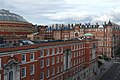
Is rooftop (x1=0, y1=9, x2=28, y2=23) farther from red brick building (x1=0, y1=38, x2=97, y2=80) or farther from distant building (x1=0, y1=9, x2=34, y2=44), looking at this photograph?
red brick building (x1=0, y1=38, x2=97, y2=80)

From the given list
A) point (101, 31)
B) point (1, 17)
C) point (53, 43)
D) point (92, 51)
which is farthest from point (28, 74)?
point (101, 31)

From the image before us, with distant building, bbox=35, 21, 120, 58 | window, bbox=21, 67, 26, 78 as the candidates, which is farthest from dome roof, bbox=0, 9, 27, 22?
distant building, bbox=35, 21, 120, 58

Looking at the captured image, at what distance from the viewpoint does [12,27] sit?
69.7 m

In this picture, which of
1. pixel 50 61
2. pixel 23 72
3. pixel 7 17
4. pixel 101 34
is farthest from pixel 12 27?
pixel 101 34

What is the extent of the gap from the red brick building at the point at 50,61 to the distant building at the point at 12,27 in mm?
12908

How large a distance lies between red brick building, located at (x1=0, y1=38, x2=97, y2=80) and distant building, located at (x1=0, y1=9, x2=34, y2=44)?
12908mm

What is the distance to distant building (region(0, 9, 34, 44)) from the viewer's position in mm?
66500

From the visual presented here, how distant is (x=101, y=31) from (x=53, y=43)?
300 ft

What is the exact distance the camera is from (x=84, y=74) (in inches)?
3236

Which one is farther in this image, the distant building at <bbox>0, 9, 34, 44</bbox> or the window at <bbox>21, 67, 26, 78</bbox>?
the distant building at <bbox>0, 9, 34, 44</bbox>

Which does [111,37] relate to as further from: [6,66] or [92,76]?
[6,66]

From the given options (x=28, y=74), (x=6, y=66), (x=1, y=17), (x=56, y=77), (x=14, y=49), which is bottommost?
(x=56, y=77)

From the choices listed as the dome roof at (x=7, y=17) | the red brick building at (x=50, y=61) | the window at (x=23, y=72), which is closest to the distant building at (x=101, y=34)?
the red brick building at (x=50, y=61)

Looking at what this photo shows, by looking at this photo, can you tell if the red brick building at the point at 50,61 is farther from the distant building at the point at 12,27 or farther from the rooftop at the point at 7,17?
the rooftop at the point at 7,17
